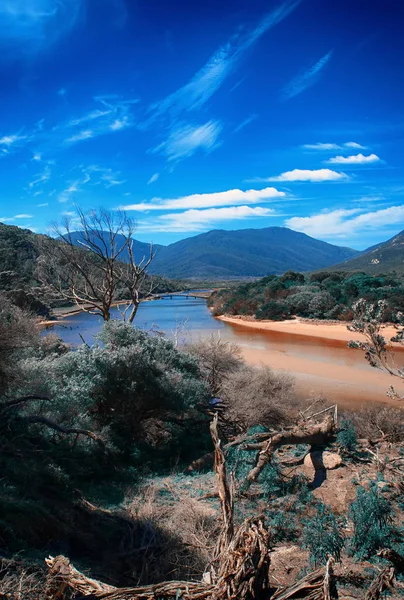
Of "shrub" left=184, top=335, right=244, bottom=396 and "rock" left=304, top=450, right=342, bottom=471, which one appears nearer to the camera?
"rock" left=304, top=450, right=342, bottom=471

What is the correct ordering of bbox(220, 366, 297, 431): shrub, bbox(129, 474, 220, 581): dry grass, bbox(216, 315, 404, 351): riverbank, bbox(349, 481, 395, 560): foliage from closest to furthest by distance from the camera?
bbox(129, 474, 220, 581): dry grass → bbox(349, 481, 395, 560): foliage → bbox(220, 366, 297, 431): shrub → bbox(216, 315, 404, 351): riverbank

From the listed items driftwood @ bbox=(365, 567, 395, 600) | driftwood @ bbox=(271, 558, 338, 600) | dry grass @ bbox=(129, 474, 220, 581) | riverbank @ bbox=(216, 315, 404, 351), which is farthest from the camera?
riverbank @ bbox=(216, 315, 404, 351)

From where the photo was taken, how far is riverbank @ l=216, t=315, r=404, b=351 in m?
30.0

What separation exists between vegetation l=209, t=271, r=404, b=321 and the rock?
2669cm

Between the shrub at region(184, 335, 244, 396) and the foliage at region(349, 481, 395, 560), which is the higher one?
the shrub at region(184, 335, 244, 396)

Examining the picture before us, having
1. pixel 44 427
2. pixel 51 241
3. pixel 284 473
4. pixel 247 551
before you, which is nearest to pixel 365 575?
pixel 284 473

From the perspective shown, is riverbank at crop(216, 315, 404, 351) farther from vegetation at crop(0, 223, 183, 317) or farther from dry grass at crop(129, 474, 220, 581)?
dry grass at crop(129, 474, 220, 581)

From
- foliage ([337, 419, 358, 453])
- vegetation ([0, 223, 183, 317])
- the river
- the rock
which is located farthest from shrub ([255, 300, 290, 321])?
the rock

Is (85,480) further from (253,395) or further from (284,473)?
(253,395)

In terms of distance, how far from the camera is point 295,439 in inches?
309

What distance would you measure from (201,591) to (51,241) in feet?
51.5

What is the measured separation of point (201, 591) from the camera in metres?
2.42

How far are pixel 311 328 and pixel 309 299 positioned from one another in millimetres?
6415

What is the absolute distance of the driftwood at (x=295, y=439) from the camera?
24.1 ft
